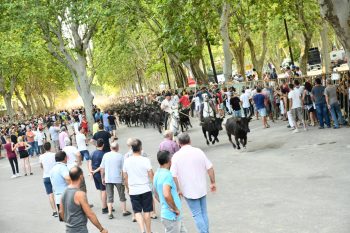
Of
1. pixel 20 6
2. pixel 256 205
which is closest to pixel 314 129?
pixel 256 205

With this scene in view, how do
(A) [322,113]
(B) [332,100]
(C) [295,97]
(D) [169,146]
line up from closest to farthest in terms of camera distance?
(D) [169,146] < (B) [332,100] < (A) [322,113] < (C) [295,97]

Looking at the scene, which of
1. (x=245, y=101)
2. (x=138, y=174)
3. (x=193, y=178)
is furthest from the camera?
(x=245, y=101)

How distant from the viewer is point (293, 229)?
7535 mm

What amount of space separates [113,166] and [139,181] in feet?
6.12

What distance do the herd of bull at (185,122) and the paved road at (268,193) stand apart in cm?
54

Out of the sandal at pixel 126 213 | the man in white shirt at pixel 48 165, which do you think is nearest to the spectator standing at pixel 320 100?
the sandal at pixel 126 213

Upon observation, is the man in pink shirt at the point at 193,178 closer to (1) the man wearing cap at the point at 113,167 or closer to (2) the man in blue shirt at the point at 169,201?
(2) the man in blue shirt at the point at 169,201

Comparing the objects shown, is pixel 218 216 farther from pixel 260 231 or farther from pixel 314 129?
pixel 314 129

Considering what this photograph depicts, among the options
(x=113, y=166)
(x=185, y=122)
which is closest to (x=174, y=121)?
(x=185, y=122)

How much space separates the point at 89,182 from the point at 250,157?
16.4 ft

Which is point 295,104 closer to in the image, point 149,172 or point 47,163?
point 47,163

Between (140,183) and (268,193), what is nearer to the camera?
(140,183)

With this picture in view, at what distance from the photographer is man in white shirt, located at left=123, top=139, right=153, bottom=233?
26.5 ft

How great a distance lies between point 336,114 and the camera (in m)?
16.2
